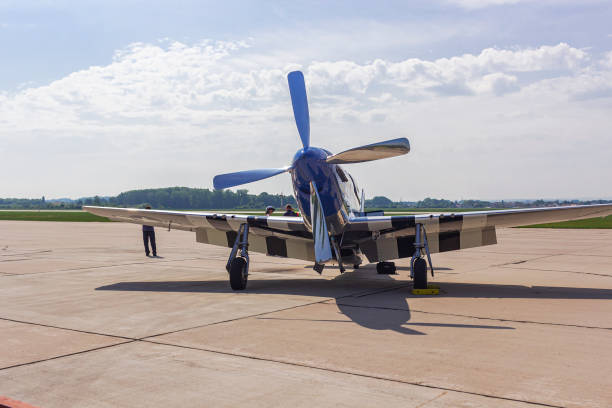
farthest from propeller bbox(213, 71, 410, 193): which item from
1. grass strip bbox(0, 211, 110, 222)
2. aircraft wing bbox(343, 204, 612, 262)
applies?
grass strip bbox(0, 211, 110, 222)

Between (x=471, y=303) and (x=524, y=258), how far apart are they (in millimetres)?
10551

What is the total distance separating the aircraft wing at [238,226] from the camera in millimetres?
13055

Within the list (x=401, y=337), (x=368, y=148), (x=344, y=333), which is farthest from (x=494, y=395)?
(x=368, y=148)

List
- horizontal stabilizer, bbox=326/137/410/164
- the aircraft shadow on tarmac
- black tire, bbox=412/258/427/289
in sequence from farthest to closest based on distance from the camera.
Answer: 1. black tire, bbox=412/258/427/289
2. horizontal stabilizer, bbox=326/137/410/164
3. the aircraft shadow on tarmac

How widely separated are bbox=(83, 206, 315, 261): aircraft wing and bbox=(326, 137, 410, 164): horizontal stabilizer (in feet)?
6.96

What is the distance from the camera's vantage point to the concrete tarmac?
4.98 m

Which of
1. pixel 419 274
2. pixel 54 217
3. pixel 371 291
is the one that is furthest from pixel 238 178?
pixel 54 217

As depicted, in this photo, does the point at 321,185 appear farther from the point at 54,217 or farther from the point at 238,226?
the point at 54,217

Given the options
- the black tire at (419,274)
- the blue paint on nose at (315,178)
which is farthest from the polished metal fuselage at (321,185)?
the black tire at (419,274)

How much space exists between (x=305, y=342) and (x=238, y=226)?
683cm

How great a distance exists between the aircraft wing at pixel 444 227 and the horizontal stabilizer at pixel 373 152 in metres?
1.72

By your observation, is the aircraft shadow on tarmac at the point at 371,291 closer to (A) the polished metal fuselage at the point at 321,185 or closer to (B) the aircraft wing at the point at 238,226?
(B) the aircraft wing at the point at 238,226

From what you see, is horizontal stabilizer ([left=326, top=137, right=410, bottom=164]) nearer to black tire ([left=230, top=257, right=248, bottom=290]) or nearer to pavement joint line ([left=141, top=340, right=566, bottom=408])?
black tire ([left=230, top=257, right=248, bottom=290])

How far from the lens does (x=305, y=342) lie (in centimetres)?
697
